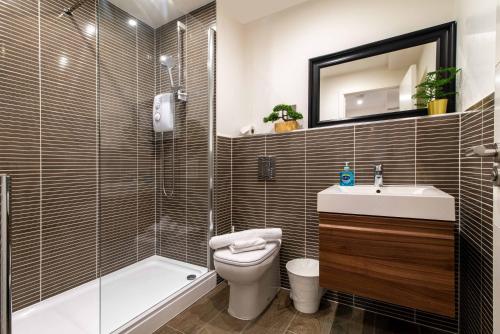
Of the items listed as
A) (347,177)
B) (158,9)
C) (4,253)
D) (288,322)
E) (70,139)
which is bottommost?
(288,322)

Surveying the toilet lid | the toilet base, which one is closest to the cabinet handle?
the toilet lid

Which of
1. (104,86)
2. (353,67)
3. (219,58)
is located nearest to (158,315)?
(104,86)

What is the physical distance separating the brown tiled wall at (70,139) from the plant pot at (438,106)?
80.8 inches

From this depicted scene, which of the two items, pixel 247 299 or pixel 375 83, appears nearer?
pixel 247 299

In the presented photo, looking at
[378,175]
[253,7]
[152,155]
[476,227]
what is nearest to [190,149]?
[152,155]

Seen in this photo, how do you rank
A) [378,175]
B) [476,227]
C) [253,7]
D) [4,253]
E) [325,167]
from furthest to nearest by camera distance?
[253,7]
[325,167]
[378,175]
[476,227]
[4,253]

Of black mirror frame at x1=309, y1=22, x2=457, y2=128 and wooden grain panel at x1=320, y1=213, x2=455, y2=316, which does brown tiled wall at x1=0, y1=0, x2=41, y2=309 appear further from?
black mirror frame at x1=309, y1=22, x2=457, y2=128

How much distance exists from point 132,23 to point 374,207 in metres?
2.12

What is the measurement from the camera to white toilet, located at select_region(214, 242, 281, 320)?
141 cm

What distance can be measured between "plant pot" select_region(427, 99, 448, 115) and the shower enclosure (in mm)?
1574

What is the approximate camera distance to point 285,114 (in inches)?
77.9

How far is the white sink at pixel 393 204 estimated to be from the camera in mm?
1030

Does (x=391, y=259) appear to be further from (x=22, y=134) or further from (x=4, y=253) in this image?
(x=22, y=134)

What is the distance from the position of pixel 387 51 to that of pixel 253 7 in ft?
3.83
